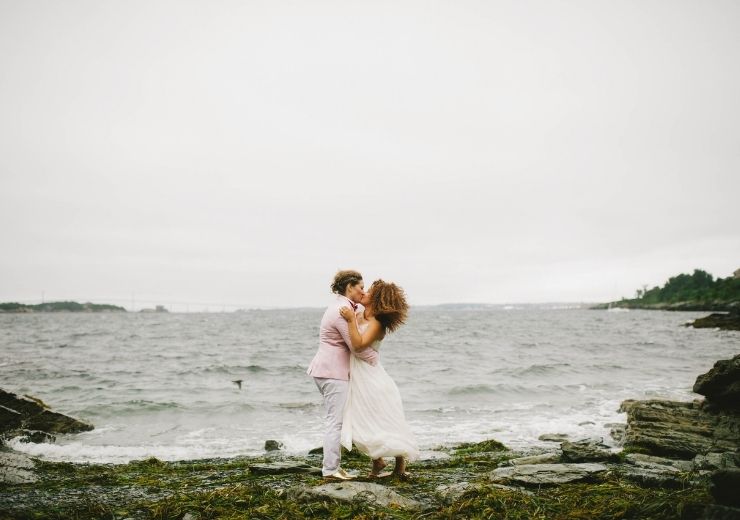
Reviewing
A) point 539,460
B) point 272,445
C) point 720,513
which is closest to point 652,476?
point 539,460

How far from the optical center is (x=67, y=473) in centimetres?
823

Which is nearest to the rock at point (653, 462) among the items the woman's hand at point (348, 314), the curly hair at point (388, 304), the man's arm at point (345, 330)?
the curly hair at point (388, 304)

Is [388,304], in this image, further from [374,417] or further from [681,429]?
[681,429]

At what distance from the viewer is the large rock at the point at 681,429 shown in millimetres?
9359

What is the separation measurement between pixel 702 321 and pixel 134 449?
6621 centimetres

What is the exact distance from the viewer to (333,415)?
20.2ft

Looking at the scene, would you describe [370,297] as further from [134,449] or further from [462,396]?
[462,396]

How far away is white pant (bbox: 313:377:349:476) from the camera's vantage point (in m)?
6.13

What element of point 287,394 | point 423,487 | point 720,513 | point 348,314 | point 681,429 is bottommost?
point 287,394

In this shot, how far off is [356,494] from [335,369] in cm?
150

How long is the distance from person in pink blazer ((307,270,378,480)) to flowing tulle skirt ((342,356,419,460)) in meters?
0.12

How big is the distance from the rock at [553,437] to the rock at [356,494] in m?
7.25

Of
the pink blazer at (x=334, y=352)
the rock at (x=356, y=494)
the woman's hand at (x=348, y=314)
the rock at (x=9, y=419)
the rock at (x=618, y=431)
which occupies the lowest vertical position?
the rock at (x=9, y=419)

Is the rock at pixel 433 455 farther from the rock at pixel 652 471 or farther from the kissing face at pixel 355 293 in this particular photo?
the kissing face at pixel 355 293
